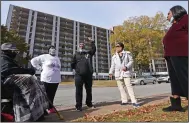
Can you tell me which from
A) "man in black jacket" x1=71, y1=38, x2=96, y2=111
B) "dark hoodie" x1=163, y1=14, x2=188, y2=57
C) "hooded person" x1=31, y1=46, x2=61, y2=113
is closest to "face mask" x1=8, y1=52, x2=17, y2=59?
"hooded person" x1=31, y1=46, x2=61, y2=113

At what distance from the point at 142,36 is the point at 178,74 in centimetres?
4094

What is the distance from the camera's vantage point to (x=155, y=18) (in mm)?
45281

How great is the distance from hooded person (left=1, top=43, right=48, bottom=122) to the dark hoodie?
8.68 ft

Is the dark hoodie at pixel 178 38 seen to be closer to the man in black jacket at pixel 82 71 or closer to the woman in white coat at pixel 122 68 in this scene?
the woman in white coat at pixel 122 68

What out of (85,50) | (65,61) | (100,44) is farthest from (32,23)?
(85,50)

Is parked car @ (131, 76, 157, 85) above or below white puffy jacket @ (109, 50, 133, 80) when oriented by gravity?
above

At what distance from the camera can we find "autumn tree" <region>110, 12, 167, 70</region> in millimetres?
43897

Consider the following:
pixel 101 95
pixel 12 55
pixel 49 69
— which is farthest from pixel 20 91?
pixel 101 95

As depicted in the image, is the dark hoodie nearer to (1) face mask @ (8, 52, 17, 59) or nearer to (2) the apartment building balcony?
(1) face mask @ (8, 52, 17, 59)

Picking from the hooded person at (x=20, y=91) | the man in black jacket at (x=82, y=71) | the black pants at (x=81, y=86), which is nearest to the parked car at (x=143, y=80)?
the black pants at (x=81, y=86)

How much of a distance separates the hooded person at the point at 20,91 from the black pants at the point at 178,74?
2574 millimetres

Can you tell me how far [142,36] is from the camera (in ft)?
146

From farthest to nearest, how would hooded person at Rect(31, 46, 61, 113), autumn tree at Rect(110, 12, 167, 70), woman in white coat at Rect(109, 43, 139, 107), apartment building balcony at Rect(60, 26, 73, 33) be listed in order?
apartment building balcony at Rect(60, 26, 73, 33) → autumn tree at Rect(110, 12, 167, 70) → woman in white coat at Rect(109, 43, 139, 107) → hooded person at Rect(31, 46, 61, 113)

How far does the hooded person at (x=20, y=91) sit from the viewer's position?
4.22 meters
